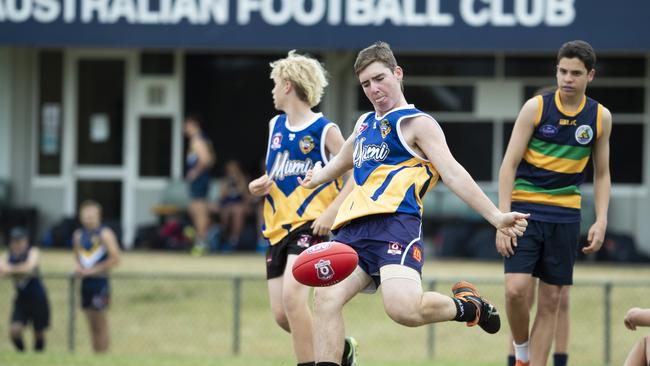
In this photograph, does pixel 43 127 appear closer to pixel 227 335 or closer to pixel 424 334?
pixel 227 335

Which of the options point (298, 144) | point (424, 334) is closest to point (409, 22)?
point (424, 334)

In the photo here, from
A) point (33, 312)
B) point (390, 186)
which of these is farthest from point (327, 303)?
point (33, 312)

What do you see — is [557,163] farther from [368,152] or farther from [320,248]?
[320,248]

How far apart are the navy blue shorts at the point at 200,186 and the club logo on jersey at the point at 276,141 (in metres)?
9.82

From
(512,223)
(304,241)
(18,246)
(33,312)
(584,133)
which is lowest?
(33,312)

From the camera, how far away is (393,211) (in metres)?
6.61

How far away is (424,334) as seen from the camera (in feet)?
46.5

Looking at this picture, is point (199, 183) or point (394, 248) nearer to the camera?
point (394, 248)

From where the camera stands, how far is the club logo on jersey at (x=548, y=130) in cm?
746

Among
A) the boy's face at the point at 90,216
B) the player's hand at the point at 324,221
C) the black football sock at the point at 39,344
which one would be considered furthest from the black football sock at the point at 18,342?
the player's hand at the point at 324,221

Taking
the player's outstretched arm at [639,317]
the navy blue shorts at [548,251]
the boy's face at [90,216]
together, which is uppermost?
the navy blue shorts at [548,251]

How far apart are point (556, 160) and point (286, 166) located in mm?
1706

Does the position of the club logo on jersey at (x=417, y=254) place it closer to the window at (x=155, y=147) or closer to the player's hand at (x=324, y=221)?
the player's hand at (x=324, y=221)

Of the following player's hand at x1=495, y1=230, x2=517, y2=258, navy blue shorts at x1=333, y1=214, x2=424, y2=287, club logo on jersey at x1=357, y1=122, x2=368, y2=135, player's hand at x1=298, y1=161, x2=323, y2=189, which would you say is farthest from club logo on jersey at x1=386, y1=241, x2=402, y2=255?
player's hand at x1=495, y1=230, x2=517, y2=258
